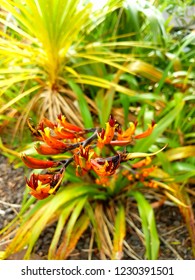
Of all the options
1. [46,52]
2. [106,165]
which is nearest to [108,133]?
[106,165]

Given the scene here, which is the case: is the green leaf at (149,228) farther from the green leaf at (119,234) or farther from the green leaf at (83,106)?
the green leaf at (83,106)

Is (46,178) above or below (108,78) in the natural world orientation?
below

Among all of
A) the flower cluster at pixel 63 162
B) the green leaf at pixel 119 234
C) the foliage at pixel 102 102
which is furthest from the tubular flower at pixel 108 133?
the green leaf at pixel 119 234

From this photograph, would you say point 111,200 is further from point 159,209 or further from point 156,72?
point 156,72

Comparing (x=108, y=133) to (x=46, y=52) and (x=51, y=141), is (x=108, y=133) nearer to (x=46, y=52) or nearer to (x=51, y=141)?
(x=51, y=141)

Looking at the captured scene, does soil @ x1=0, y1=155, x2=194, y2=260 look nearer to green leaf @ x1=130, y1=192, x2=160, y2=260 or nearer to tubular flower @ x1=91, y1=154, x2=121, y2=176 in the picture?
green leaf @ x1=130, y1=192, x2=160, y2=260

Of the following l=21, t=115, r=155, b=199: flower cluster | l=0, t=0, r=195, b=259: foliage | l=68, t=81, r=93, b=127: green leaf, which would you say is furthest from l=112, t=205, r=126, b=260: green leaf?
l=21, t=115, r=155, b=199: flower cluster
